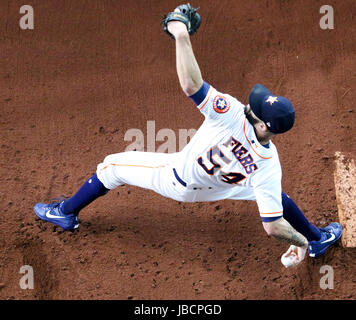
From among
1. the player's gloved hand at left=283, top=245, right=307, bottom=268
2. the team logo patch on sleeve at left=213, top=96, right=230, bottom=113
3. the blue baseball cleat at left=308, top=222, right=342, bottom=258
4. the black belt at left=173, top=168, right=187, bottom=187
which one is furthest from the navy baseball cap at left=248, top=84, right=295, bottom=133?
the blue baseball cleat at left=308, top=222, right=342, bottom=258

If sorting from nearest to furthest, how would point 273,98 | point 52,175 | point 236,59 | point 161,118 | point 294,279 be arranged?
point 273,98 < point 294,279 < point 52,175 < point 161,118 < point 236,59

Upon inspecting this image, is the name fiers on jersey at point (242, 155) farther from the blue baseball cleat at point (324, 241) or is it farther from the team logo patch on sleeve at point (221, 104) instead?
the blue baseball cleat at point (324, 241)

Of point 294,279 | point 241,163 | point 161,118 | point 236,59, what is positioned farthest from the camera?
point 236,59

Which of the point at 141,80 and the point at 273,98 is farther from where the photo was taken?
the point at 141,80

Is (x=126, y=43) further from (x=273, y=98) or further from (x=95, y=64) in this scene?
(x=273, y=98)

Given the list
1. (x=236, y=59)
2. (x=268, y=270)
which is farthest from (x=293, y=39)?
(x=268, y=270)

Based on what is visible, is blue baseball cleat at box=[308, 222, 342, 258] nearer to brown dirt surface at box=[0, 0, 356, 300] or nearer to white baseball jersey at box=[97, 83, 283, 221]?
brown dirt surface at box=[0, 0, 356, 300]

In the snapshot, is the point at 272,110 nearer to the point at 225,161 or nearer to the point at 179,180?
the point at 225,161
